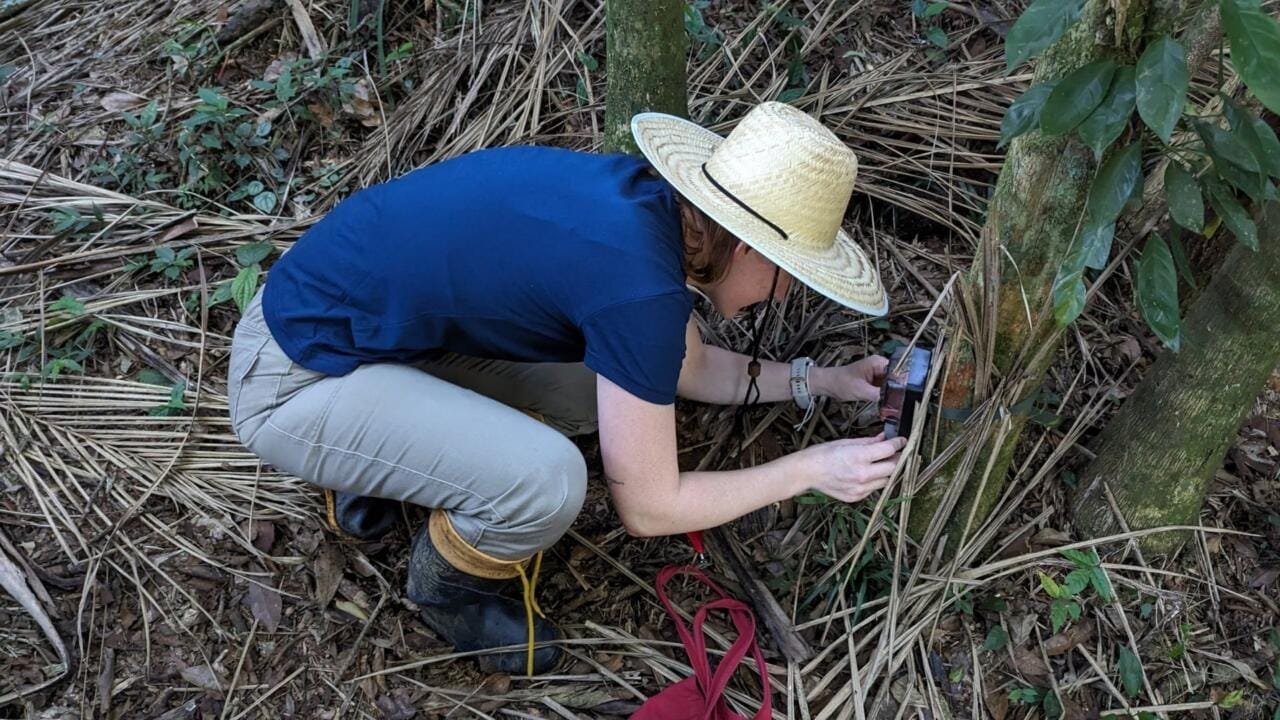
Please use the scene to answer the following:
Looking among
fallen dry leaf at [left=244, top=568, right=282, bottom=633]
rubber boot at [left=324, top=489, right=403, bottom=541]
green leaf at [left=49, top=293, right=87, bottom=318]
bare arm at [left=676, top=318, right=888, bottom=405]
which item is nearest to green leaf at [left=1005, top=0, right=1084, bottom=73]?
bare arm at [left=676, top=318, right=888, bottom=405]

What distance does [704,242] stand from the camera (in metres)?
1.83

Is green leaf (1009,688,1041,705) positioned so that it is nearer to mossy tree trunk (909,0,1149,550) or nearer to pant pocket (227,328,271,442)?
mossy tree trunk (909,0,1149,550)

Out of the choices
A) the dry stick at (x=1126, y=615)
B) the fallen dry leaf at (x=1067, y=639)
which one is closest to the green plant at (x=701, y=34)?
the dry stick at (x=1126, y=615)

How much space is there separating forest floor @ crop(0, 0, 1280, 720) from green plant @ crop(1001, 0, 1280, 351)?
572mm

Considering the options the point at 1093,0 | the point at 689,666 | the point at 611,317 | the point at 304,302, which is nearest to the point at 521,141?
the point at 304,302

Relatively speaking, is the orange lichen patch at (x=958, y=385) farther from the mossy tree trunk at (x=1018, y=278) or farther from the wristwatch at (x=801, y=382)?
the wristwatch at (x=801, y=382)

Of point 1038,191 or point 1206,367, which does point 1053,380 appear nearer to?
point 1206,367

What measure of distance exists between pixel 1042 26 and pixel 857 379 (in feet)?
3.33

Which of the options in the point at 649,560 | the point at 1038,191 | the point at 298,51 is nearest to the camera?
the point at 1038,191

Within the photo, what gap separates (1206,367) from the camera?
196 cm

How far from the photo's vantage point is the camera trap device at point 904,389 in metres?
1.92

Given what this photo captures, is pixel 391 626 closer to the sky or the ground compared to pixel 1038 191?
closer to the ground

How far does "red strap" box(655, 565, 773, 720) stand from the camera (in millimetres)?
1979

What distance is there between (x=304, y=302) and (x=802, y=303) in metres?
1.25
